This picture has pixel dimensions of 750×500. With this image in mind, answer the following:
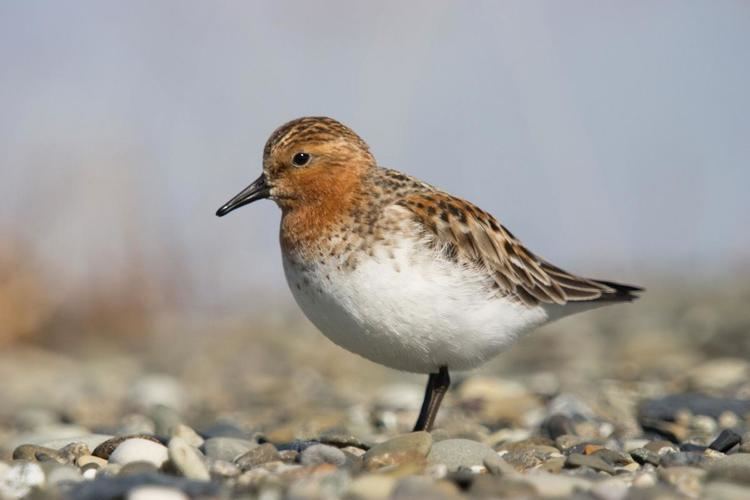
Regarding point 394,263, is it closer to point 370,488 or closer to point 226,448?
point 226,448

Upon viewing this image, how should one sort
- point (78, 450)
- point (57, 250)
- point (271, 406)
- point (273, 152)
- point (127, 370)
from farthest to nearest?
point (57, 250) < point (127, 370) < point (271, 406) < point (273, 152) < point (78, 450)

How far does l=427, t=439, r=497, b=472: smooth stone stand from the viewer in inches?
200

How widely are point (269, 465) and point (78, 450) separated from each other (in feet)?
3.72

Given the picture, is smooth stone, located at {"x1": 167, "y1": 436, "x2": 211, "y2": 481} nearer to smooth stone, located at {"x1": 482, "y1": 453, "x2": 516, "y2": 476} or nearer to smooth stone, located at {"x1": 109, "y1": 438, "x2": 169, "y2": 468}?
smooth stone, located at {"x1": 109, "y1": 438, "x2": 169, "y2": 468}

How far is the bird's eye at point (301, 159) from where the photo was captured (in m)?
6.26

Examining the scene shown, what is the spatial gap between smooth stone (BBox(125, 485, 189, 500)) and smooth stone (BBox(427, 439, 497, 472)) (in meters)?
1.39

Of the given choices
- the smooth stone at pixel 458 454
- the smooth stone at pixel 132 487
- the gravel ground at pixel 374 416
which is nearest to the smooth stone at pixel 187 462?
the gravel ground at pixel 374 416

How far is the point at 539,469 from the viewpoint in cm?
495

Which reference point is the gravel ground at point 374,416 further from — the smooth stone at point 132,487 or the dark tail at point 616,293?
the dark tail at point 616,293

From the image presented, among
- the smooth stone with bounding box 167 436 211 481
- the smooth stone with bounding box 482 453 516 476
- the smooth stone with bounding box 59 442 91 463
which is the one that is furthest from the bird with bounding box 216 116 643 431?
the smooth stone with bounding box 59 442 91 463

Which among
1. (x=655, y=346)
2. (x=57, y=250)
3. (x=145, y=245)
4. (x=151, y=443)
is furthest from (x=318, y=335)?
(x=151, y=443)

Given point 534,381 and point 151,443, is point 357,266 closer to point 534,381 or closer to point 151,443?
point 151,443

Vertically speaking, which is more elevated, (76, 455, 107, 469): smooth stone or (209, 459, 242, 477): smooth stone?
(209, 459, 242, 477): smooth stone

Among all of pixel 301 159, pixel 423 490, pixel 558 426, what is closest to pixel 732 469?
pixel 423 490
